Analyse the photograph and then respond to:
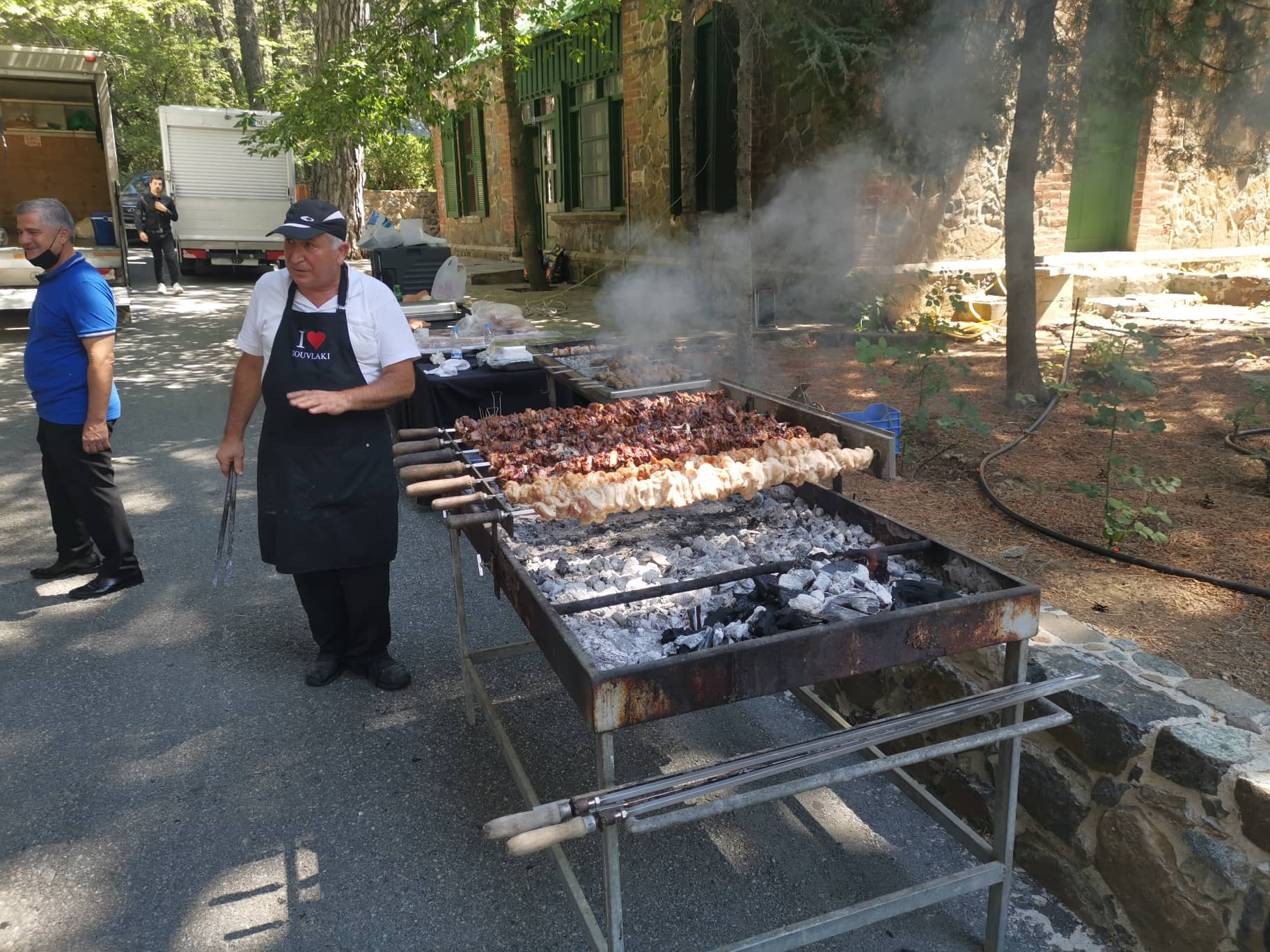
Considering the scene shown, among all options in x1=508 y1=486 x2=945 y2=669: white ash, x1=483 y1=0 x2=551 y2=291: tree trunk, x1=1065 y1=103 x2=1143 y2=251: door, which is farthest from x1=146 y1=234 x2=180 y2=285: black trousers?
x1=508 y1=486 x2=945 y2=669: white ash

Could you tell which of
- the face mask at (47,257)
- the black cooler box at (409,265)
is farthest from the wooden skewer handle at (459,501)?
the black cooler box at (409,265)

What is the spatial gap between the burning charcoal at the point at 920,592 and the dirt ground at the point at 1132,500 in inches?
41.1

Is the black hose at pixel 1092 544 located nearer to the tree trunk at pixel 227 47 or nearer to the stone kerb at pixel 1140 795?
the stone kerb at pixel 1140 795

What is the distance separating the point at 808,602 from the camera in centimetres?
281

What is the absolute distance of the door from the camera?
37.1 feet

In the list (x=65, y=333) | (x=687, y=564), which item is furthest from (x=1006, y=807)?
(x=65, y=333)

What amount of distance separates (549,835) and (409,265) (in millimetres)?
9409

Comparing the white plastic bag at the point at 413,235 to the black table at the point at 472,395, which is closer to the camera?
the black table at the point at 472,395

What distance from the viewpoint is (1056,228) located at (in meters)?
11.0

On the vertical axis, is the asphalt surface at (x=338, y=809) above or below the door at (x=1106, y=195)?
below

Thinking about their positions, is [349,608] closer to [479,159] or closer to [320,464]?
[320,464]

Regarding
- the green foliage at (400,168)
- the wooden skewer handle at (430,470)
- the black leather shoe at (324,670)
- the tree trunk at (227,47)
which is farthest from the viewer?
the green foliage at (400,168)

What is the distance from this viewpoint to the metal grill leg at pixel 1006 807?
8.63 feet

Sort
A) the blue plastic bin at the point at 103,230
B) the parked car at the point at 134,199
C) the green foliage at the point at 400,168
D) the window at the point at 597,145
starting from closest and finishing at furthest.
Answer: the blue plastic bin at the point at 103,230 → the window at the point at 597,145 → the parked car at the point at 134,199 → the green foliage at the point at 400,168
